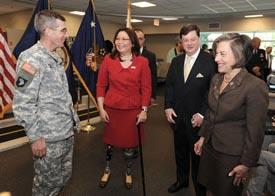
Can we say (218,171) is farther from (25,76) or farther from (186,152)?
(25,76)

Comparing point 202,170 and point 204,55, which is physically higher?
point 204,55

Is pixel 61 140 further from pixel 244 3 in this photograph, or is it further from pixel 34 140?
pixel 244 3

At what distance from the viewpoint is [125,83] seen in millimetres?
2295

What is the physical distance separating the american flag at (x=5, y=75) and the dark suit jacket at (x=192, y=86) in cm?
258

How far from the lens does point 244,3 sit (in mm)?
7344

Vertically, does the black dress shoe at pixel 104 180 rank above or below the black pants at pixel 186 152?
below

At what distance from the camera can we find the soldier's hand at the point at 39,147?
152 centimetres

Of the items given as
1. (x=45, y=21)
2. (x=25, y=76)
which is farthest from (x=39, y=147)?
(x=45, y=21)

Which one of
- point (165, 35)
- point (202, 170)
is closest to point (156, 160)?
point (202, 170)

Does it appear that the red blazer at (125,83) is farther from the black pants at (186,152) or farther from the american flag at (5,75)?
the american flag at (5,75)

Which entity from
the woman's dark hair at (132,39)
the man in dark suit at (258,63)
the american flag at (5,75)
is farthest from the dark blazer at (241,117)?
the man in dark suit at (258,63)

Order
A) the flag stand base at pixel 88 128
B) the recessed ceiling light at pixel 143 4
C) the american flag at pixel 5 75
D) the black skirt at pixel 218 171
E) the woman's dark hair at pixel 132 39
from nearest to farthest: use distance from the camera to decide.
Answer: the black skirt at pixel 218 171 < the woman's dark hair at pixel 132 39 < the american flag at pixel 5 75 < the flag stand base at pixel 88 128 < the recessed ceiling light at pixel 143 4

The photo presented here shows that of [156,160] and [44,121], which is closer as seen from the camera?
[44,121]

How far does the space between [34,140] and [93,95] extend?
2.70 m
